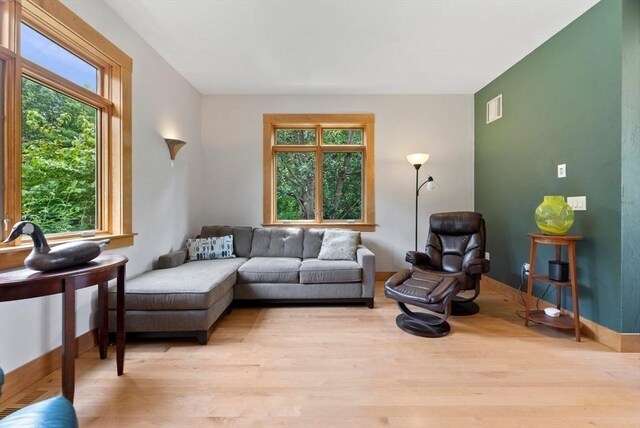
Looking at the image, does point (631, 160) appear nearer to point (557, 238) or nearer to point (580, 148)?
point (580, 148)

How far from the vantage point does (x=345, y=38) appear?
2529 millimetres

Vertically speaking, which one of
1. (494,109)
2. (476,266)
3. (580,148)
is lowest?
(476,266)

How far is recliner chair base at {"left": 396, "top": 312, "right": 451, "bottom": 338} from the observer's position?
226cm

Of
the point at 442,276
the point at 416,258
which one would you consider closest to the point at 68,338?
the point at 442,276

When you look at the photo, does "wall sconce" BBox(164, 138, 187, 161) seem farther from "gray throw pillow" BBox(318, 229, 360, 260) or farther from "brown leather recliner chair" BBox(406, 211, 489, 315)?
"brown leather recliner chair" BBox(406, 211, 489, 315)

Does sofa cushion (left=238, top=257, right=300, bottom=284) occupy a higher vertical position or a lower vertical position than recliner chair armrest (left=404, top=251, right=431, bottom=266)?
lower

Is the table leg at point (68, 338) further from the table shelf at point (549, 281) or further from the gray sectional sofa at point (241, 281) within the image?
the table shelf at point (549, 281)

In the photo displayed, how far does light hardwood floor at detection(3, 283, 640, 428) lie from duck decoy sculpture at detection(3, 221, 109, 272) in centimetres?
80

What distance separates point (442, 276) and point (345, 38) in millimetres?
2416

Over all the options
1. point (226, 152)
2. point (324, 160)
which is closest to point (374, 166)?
point (324, 160)

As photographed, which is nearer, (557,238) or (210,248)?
(557,238)

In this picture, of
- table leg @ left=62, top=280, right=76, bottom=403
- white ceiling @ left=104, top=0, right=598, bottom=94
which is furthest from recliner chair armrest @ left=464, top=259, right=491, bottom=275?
table leg @ left=62, top=280, right=76, bottom=403

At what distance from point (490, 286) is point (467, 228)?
108 centimetres

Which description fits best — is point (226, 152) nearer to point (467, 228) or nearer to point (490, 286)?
point (467, 228)
